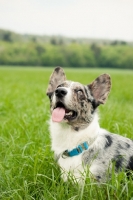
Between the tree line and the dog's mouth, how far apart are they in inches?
2389

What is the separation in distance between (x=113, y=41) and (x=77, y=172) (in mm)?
79212

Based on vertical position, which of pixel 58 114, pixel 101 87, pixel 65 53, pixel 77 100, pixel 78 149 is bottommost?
pixel 78 149

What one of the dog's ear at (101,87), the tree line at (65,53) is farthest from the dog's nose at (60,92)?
the tree line at (65,53)

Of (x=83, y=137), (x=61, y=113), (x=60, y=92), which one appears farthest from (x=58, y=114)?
(x=83, y=137)

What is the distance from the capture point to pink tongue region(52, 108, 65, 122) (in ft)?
11.5

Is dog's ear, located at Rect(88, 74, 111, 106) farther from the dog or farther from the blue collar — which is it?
the blue collar

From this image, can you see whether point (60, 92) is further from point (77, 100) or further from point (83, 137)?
point (83, 137)

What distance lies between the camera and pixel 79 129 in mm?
3703

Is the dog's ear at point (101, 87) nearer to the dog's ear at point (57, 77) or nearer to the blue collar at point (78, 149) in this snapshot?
the dog's ear at point (57, 77)

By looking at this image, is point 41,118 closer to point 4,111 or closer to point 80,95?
point 4,111

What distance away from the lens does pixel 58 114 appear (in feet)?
11.7

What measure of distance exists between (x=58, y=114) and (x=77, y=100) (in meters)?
0.27

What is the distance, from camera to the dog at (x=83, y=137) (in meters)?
3.53

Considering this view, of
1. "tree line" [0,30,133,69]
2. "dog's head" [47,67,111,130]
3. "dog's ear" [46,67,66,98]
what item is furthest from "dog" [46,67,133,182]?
"tree line" [0,30,133,69]
